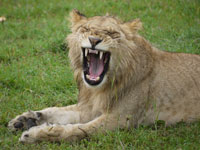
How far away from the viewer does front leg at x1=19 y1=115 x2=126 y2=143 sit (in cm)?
379

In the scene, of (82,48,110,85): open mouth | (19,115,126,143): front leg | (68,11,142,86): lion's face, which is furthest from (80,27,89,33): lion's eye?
(19,115,126,143): front leg

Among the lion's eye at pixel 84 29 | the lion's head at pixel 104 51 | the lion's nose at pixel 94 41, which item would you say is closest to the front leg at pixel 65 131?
the lion's head at pixel 104 51

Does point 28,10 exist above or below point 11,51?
above

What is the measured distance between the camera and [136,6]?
8695mm

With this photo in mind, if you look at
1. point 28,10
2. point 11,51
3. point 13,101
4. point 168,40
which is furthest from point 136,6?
point 13,101

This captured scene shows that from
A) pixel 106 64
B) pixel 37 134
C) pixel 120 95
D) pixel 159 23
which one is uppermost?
pixel 159 23

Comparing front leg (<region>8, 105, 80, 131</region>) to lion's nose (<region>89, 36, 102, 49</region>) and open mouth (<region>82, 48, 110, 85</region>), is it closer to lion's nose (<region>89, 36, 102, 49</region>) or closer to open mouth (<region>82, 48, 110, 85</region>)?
open mouth (<region>82, 48, 110, 85</region>)

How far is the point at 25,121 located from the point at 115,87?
1.12 meters

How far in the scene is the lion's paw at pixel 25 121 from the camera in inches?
163

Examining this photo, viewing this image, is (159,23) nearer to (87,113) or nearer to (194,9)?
(194,9)

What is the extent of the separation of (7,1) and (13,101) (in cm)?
561

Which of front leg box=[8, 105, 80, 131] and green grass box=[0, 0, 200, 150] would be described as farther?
front leg box=[8, 105, 80, 131]

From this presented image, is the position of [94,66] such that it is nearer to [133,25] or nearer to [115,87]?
[115,87]

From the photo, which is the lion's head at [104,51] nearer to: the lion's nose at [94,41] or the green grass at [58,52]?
the lion's nose at [94,41]
